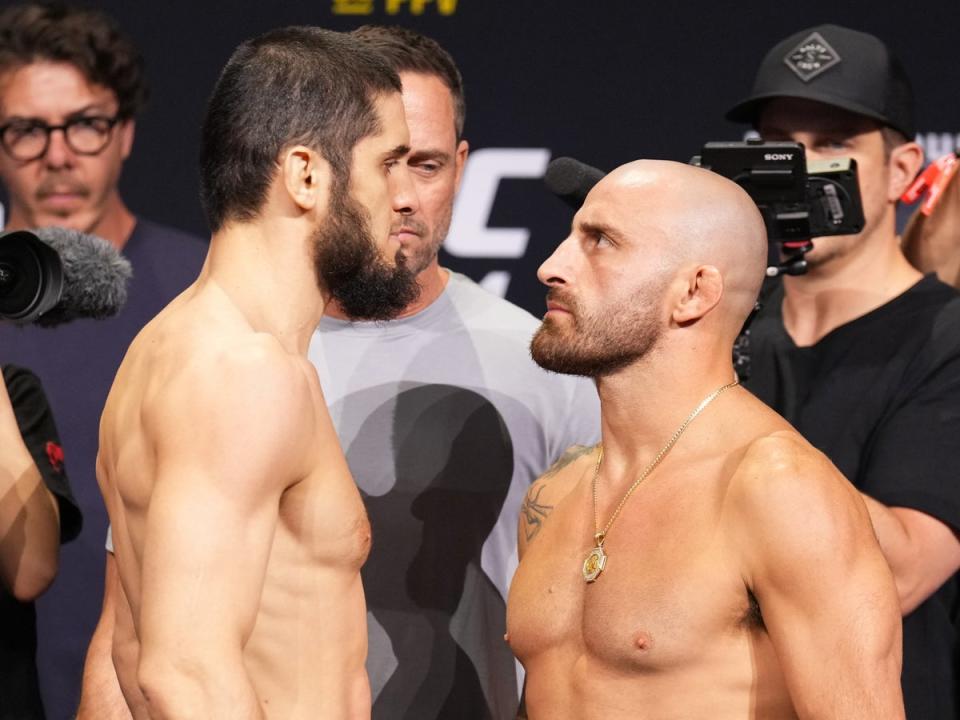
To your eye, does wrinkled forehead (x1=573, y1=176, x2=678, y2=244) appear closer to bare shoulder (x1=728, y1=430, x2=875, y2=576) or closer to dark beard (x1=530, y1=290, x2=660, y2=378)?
dark beard (x1=530, y1=290, x2=660, y2=378)

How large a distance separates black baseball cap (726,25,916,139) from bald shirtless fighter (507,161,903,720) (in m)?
0.83

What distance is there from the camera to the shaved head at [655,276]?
7.72ft

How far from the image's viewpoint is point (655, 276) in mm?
2357

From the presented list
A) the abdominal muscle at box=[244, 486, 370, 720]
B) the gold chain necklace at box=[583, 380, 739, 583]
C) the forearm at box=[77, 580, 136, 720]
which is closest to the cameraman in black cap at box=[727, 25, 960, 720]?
the gold chain necklace at box=[583, 380, 739, 583]

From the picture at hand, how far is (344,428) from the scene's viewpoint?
2781mm

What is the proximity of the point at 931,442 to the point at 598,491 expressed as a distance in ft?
2.46

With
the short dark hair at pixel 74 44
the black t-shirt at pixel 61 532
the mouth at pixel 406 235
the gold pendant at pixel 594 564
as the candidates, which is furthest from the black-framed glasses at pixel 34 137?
the gold pendant at pixel 594 564

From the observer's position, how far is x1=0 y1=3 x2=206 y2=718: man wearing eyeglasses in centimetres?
363

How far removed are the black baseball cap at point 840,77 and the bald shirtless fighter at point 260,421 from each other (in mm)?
1190

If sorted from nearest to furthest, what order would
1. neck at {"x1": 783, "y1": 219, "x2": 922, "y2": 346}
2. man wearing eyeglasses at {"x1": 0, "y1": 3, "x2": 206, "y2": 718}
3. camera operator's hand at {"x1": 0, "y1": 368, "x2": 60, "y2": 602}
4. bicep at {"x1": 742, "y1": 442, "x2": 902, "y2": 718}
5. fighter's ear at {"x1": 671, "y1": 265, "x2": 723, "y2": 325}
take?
bicep at {"x1": 742, "y1": 442, "x2": 902, "y2": 718}
fighter's ear at {"x1": 671, "y1": 265, "x2": 723, "y2": 325}
camera operator's hand at {"x1": 0, "y1": 368, "x2": 60, "y2": 602}
neck at {"x1": 783, "y1": 219, "x2": 922, "y2": 346}
man wearing eyeglasses at {"x1": 0, "y1": 3, "x2": 206, "y2": 718}

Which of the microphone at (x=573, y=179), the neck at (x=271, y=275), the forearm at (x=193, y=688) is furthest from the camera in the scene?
the microphone at (x=573, y=179)

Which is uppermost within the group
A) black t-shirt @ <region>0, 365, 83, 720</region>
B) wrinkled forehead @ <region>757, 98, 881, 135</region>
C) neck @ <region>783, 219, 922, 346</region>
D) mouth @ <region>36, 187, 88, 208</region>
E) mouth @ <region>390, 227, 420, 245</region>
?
wrinkled forehead @ <region>757, 98, 881, 135</region>

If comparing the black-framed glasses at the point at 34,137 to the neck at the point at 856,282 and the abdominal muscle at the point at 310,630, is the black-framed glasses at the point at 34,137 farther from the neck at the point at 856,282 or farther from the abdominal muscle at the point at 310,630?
the abdominal muscle at the point at 310,630

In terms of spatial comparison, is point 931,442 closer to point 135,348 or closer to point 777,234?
point 777,234
